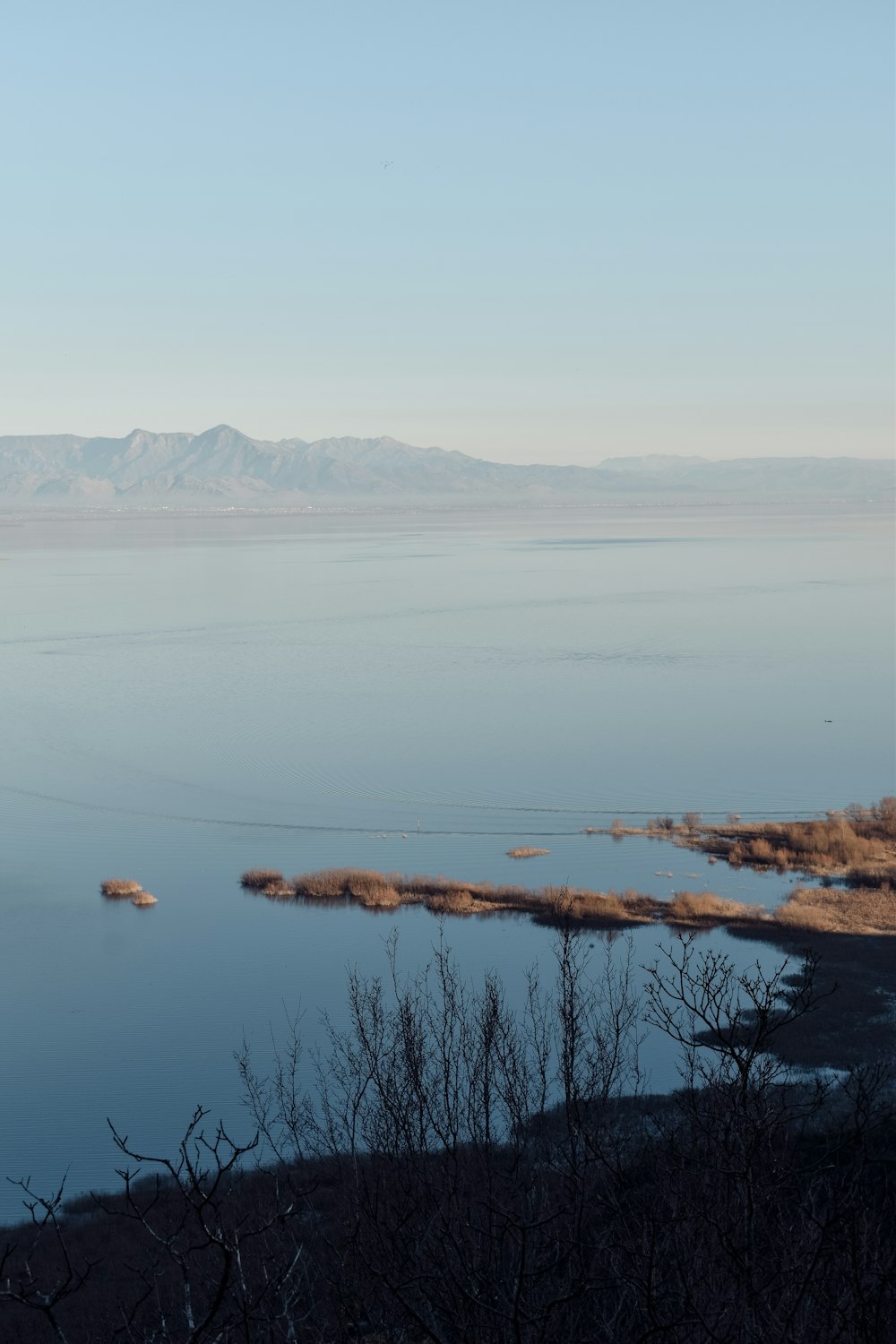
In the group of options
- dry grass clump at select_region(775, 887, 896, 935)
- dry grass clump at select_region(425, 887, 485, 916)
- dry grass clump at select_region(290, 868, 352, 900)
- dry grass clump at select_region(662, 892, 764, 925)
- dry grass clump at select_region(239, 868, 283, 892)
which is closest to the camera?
dry grass clump at select_region(775, 887, 896, 935)

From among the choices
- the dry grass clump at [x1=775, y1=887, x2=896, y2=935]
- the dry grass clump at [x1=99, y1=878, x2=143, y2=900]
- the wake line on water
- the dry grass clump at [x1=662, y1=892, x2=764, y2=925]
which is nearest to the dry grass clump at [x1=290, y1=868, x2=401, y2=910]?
the dry grass clump at [x1=99, y1=878, x2=143, y2=900]

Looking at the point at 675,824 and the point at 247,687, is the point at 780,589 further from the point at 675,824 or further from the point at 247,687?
the point at 675,824

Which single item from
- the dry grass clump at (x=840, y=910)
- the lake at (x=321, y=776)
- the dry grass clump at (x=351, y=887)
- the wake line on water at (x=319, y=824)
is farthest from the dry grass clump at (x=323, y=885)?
the dry grass clump at (x=840, y=910)

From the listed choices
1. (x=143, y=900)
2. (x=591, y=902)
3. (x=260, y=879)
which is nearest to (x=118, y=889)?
(x=143, y=900)

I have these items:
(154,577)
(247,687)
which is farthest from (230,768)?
(154,577)

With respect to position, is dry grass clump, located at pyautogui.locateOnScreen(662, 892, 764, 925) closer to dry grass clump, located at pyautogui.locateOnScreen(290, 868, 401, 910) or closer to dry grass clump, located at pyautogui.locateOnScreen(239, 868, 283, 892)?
dry grass clump, located at pyautogui.locateOnScreen(290, 868, 401, 910)

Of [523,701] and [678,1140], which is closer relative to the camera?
[678,1140]
